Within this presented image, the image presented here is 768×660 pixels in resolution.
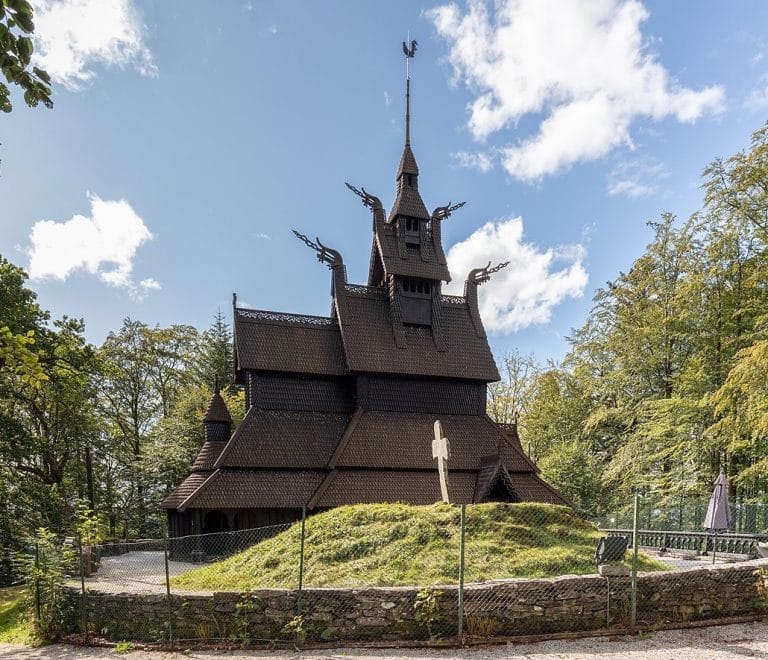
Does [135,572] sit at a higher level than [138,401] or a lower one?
lower

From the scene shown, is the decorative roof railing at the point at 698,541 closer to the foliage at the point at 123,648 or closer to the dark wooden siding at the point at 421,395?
the dark wooden siding at the point at 421,395

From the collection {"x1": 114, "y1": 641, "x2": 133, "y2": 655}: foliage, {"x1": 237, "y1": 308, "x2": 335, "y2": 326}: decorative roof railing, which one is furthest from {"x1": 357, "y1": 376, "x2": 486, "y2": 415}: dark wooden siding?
{"x1": 114, "y1": 641, "x2": 133, "y2": 655}: foliage

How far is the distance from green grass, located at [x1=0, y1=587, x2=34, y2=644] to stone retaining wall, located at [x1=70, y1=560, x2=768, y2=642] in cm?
274

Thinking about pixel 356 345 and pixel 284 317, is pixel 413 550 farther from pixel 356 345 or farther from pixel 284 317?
pixel 284 317

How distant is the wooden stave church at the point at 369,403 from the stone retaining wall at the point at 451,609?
8.72 m

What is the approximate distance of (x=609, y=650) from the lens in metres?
6.44

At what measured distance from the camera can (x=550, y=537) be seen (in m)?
10.6

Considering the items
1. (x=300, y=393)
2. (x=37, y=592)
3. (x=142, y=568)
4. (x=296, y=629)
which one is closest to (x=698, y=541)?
(x=296, y=629)

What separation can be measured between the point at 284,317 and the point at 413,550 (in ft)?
44.1

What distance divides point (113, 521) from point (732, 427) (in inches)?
1218

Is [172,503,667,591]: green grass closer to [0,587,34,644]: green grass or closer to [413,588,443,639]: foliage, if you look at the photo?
[413,588,443,639]: foliage

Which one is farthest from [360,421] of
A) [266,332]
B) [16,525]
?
[16,525]

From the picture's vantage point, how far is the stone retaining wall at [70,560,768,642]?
7.04m

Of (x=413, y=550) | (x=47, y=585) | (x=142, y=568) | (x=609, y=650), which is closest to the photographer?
(x=609, y=650)
